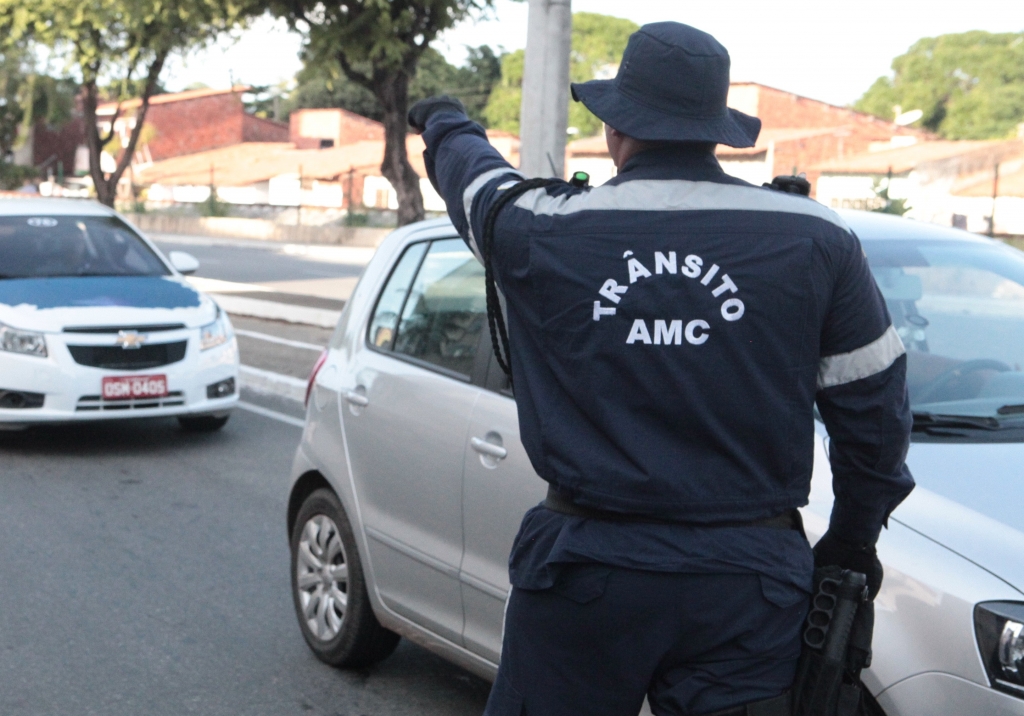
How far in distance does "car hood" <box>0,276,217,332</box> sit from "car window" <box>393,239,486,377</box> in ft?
14.6

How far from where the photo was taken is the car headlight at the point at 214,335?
881cm

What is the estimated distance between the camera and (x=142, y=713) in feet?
14.1

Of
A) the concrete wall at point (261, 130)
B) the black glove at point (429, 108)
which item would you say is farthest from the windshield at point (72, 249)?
the concrete wall at point (261, 130)

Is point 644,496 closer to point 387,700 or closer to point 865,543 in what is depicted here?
point 865,543

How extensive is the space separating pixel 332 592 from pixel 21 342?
4.40 meters

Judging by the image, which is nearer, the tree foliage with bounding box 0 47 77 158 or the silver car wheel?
the silver car wheel

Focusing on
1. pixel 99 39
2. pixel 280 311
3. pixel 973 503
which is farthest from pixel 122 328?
pixel 99 39

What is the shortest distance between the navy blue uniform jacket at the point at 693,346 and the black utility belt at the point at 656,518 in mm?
16

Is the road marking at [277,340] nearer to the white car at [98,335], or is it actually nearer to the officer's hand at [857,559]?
the white car at [98,335]

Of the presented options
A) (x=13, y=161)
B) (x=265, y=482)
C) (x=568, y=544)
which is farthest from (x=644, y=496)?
(x=13, y=161)

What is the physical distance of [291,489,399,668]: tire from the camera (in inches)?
179

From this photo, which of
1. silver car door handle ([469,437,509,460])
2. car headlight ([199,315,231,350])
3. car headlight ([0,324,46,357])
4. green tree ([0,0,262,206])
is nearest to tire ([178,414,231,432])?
car headlight ([199,315,231,350])

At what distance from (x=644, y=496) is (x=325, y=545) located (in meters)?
2.72

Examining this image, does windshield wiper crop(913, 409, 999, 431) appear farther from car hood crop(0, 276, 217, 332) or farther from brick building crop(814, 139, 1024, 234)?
brick building crop(814, 139, 1024, 234)
